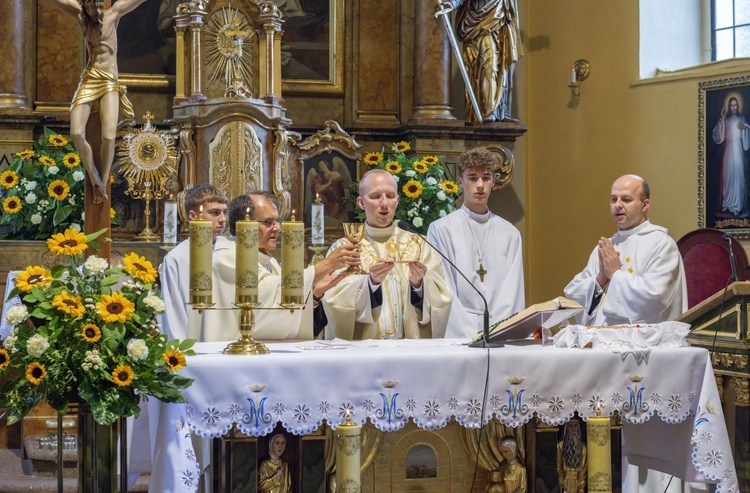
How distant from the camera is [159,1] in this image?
404 inches

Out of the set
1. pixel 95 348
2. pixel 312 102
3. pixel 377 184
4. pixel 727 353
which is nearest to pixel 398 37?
pixel 312 102

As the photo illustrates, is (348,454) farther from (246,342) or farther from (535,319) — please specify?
→ (535,319)

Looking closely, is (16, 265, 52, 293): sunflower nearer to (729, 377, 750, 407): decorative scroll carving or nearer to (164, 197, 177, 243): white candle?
(729, 377, 750, 407): decorative scroll carving

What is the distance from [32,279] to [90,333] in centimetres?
34

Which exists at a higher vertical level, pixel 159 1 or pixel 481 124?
pixel 159 1

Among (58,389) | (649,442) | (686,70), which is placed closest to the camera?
(58,389)

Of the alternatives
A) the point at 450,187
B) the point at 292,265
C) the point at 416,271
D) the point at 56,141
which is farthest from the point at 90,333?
the point at 450,187

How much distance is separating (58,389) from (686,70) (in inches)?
298

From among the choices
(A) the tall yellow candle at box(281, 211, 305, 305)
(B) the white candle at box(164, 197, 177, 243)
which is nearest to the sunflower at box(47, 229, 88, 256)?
(A) the tall yellow candle at box(281, 211, 305, 305)

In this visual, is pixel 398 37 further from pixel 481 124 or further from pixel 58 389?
pixel 58 389

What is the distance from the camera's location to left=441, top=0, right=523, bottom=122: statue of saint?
396 inches

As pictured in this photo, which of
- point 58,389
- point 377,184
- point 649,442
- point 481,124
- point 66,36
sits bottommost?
point 649,442

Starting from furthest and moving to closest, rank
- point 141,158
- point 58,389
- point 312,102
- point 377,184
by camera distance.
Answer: point 312,102, point 141,158, point 377,184, point 58,389

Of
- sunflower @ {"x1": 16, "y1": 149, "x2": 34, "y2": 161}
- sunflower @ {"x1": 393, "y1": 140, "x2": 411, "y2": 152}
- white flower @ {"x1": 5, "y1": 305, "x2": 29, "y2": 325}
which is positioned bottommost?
white flower @ {"x1": 5, "y1": 305, "x2": 29, "y2": 325}
